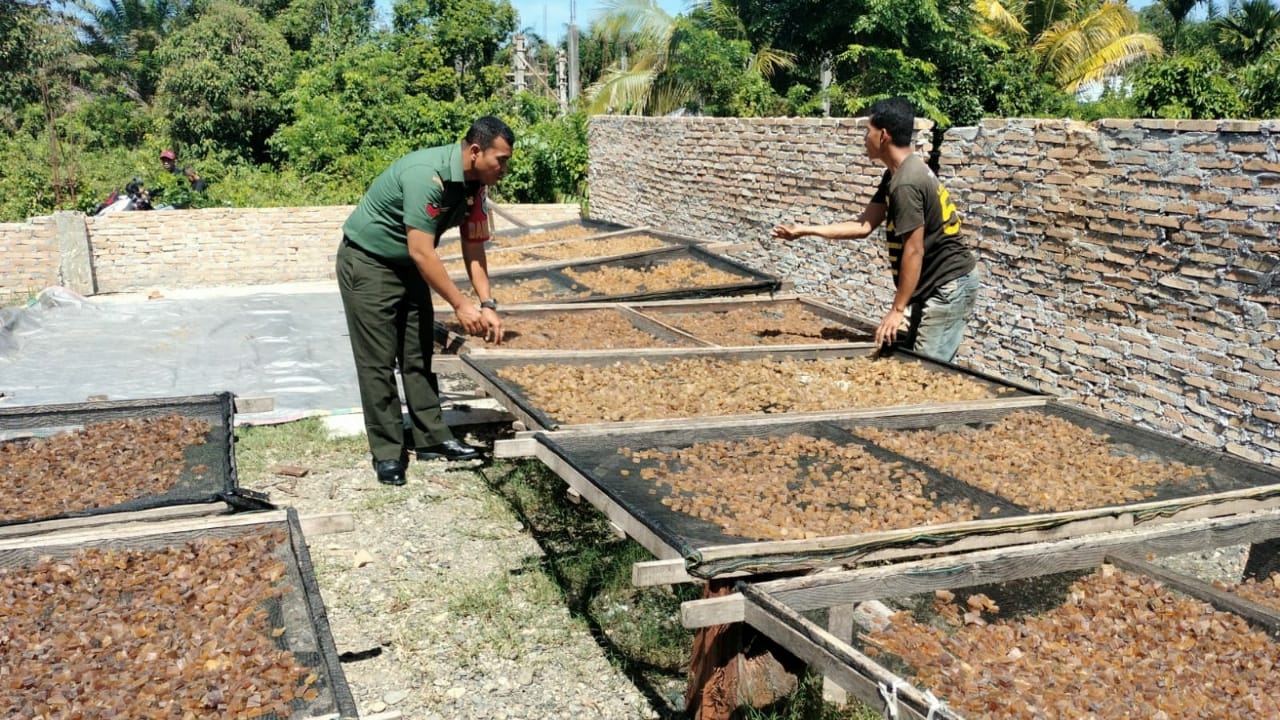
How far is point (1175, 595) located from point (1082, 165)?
10.6ft

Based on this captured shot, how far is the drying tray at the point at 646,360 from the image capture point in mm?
3498

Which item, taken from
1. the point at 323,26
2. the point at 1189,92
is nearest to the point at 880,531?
the point at 1189,92

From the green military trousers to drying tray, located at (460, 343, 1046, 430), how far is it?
44cm

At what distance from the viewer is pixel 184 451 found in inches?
138

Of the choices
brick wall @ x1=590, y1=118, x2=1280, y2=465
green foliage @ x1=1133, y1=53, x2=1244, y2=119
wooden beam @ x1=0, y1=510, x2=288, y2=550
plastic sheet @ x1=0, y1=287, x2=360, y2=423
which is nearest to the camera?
wooden beam @ x1=0, y1=510, x2=288, y2=550

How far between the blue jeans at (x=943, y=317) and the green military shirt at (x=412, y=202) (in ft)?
7.01

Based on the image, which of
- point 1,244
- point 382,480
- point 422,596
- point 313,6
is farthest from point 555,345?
point 313,6

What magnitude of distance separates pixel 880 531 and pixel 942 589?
0.77 ft

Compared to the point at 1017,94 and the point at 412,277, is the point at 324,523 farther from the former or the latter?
the point at 1017,94

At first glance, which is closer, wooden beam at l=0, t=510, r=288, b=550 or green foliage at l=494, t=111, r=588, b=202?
wooden beam at l=0, t=510, r=288, b=550

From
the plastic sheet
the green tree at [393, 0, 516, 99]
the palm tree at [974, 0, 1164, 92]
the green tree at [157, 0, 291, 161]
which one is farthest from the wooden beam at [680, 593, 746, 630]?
the palm tree at [974, 0, 1164, 92]

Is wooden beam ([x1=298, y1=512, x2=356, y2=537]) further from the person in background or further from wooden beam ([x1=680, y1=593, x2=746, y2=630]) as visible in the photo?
the person in background

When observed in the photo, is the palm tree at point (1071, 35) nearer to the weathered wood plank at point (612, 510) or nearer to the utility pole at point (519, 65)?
the utility pole at point (519, 65)

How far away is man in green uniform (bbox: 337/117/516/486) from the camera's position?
402 cm
